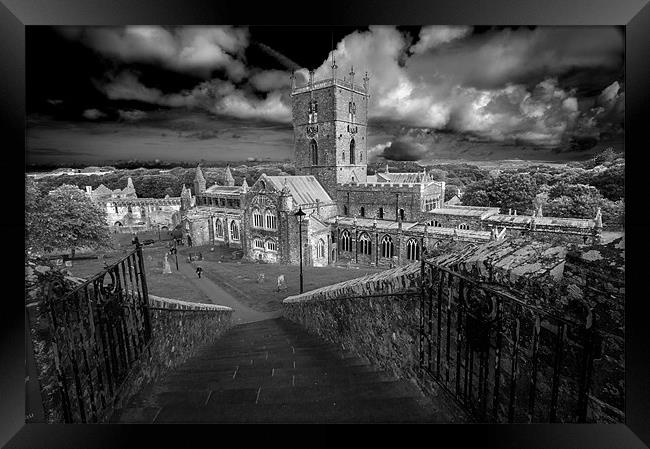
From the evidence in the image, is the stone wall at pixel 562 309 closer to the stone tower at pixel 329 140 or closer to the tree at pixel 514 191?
the tree at pixel 514 191

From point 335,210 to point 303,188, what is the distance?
67.2 inches

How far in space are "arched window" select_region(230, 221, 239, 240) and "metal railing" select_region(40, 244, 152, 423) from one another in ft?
32.0

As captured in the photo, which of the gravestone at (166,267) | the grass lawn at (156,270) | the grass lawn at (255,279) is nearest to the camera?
the grass lawn at (156,270)

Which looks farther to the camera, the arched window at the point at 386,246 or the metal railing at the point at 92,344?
the arched window at the point at 386,246

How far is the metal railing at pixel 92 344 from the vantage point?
264 centimetres

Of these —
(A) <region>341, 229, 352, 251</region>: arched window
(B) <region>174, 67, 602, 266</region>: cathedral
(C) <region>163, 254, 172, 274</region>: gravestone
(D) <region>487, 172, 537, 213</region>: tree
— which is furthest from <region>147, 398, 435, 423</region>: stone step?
(A) <region>341, 229, 352, 251</region>: arched window

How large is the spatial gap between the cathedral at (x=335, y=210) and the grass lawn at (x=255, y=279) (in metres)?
1.02

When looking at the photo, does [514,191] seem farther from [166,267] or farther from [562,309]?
[166,267]

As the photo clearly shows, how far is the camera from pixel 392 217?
11945mm

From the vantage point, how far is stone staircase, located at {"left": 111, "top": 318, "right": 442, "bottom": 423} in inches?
113

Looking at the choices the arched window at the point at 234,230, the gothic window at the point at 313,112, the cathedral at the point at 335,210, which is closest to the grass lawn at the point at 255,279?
the cathedral at the point at 335,210

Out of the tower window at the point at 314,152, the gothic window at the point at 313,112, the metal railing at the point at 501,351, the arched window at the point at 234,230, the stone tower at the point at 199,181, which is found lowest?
the metal railing at the point at 501,351

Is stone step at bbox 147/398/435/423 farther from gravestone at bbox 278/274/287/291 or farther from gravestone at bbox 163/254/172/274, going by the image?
gravestone at bbox 278/274/287/291
